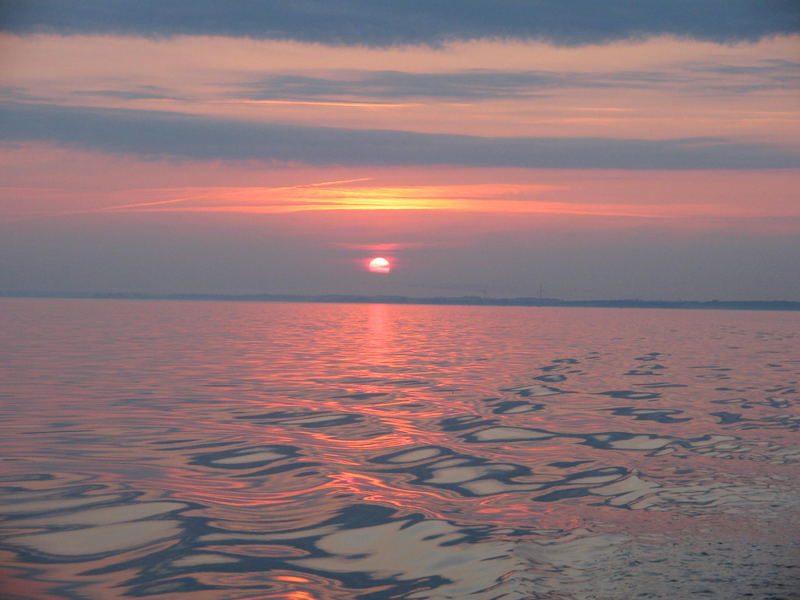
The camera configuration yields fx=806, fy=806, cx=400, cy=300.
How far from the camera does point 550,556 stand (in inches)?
353

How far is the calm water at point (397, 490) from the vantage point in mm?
8305

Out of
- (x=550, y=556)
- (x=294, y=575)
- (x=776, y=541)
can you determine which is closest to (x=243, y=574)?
(x=294, y=575)

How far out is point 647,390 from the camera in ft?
81.4

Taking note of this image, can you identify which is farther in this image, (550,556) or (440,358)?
(440,358)

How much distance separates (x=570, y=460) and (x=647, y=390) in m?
11.5

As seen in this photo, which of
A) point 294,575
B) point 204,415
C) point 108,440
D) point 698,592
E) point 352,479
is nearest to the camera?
point 698,592

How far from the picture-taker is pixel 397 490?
1198 centimetres

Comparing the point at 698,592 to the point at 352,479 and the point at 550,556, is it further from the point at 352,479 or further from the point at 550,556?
the point at 352,479

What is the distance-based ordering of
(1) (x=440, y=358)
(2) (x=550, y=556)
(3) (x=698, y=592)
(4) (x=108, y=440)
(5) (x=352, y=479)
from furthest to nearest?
(1) (x=440, y=358)
(4) (x=108, y=440)
(5) (x=352, y=479)
(2) (x=550, y=556)
(3) (x=698, y=592)

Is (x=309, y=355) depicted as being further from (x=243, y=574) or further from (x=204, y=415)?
(x=243, y=574)

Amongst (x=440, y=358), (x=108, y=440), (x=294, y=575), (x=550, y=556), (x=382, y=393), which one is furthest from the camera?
(x=440, y=358)

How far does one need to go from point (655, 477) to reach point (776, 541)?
3.61m

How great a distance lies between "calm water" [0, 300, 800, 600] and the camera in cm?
830

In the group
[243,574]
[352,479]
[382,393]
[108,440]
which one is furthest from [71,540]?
[382,393]
